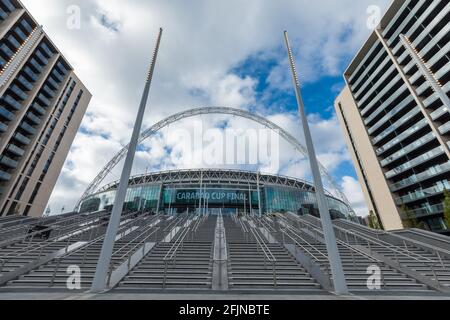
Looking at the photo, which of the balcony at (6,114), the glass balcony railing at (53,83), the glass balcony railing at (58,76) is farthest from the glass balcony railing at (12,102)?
the glass balcony railing at (58,76)

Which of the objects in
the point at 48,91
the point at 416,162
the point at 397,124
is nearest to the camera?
the point at 416,162

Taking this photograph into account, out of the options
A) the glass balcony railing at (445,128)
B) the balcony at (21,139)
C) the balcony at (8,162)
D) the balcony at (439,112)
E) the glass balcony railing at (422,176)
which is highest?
the balcony at (21,139)

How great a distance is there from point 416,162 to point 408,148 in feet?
8.70

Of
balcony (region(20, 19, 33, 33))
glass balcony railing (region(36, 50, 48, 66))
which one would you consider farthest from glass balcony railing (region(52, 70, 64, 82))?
balcony (region(20, 19, 33, 33))

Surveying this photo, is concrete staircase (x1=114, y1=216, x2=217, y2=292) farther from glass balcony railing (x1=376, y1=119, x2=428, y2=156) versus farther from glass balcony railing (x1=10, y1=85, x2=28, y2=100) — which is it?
glass balcony railing (x1=10, y1=85, x2=28, y2=100)

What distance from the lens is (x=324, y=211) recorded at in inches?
226

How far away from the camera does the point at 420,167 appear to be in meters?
32.2

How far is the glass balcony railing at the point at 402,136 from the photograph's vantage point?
3070 centimetres

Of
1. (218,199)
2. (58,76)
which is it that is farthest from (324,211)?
(58,76)

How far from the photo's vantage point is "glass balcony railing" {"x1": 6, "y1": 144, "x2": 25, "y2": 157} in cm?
3601

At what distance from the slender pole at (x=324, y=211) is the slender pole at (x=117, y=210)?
5436mm

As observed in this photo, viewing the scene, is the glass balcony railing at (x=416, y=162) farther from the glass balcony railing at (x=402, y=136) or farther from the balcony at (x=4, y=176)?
the balcony at (x=4, y=176)

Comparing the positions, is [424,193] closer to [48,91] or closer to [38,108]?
[38,108]
